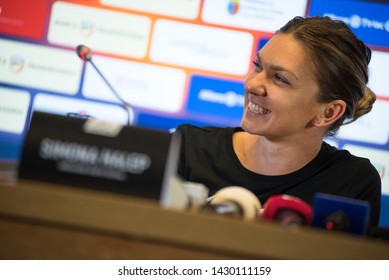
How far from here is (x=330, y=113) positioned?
193cm

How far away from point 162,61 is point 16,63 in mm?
702

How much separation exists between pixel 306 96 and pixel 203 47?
41.4 inches

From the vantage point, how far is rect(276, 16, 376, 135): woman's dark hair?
1.85 meters

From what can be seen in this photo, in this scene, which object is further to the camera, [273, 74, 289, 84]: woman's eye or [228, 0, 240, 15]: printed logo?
[228, 0, 240, 15]: printed logo

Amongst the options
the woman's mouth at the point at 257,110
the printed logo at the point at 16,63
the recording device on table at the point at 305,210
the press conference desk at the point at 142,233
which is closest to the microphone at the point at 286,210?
the recording device on table at the point at 305,210

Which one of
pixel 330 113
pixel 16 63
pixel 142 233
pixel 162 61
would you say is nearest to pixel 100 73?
pixel 162 61

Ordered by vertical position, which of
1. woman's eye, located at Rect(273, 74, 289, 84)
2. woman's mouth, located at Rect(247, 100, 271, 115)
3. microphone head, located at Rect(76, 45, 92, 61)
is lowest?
woman's mouth, located at Rect(247, 100, 271, 115)

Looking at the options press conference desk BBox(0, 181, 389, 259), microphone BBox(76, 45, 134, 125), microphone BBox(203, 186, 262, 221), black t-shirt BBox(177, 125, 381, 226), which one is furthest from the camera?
microphone BBox(76, 45, 134, 125)

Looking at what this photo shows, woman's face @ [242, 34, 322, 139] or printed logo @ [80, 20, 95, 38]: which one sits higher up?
printed logo @ [80, 20, 95, 38]

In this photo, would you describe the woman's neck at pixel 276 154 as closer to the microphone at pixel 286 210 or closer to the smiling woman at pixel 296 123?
the smiling woman at pixel 296 123

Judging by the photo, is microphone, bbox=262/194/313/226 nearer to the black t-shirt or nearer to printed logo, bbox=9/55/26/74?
the black t-shirt

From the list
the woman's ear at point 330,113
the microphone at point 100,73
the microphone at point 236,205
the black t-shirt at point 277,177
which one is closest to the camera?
the microphone at point 236,205

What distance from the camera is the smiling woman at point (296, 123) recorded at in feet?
5.98

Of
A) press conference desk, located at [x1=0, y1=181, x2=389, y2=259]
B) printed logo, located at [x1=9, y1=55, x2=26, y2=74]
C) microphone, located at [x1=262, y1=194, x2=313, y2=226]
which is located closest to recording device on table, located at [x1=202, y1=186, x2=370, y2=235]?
microphone, located at [x1=262, y1=194, x2=313, y2=226]
